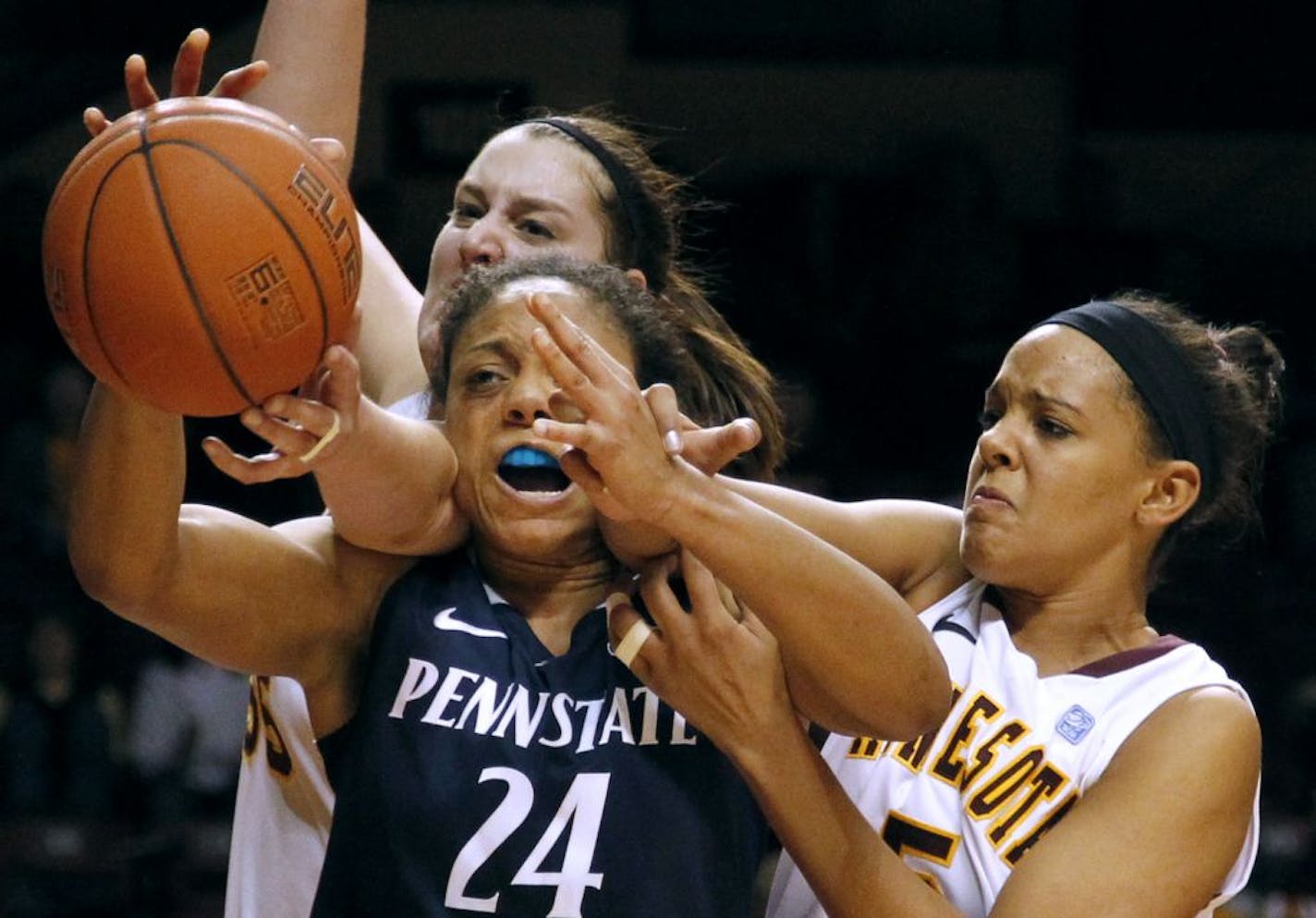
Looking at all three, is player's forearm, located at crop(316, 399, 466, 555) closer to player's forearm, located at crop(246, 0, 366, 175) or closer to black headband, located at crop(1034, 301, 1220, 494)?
player's forearm, located at crop(246, 0, 366, 175)

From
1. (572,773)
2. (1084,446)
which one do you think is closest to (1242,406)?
(1084,446)

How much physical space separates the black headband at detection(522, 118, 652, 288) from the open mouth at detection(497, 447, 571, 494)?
78cm

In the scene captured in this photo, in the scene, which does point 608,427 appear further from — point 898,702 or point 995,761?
point 995,761

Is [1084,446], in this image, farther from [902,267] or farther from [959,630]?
[902,267]

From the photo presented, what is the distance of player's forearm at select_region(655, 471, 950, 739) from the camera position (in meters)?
1.83

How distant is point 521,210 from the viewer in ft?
9.27

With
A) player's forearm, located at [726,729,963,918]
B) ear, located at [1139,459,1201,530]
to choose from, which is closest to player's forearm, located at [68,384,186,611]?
player's forearm, located at [726,729,963,918]

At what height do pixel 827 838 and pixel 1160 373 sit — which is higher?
pixel 1160 373

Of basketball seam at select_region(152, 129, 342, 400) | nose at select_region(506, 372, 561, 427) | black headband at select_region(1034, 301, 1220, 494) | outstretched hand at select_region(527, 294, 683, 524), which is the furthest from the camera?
black headband at select_region(1034, 301, 1220, 494)

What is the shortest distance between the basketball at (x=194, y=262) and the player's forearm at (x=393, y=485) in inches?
4.0

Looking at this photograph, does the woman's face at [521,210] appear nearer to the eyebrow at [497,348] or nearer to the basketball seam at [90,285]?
the eyebrow at [497,348]

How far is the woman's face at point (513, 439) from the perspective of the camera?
2.14 m

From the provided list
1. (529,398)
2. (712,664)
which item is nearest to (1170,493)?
(712,664)

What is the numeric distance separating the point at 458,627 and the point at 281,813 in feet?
1.49
